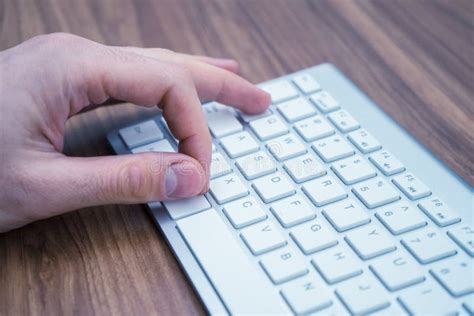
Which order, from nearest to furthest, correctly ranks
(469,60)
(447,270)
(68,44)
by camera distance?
(447,270), (68,44), (469,60)

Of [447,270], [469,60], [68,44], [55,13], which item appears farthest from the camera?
[55,13]

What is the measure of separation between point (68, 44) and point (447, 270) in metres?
0.41

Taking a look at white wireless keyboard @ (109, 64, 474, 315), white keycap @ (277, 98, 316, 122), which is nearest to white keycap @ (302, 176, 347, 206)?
white wireless keyboard @ (109, 64, 474, 315)

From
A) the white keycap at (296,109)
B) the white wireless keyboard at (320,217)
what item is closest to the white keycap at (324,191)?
the white wireless keyboard at (320,217)

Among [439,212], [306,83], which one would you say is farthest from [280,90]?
[439,212]

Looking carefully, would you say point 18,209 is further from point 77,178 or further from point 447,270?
point 447,270

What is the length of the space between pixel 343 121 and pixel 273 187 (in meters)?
0.13

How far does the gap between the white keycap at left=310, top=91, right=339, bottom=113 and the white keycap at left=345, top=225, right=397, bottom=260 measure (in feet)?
0.60

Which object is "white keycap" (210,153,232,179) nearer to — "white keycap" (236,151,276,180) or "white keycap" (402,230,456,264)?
"white keycap" (236,151,276,180)

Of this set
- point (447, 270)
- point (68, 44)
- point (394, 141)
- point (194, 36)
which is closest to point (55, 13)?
point (194, 36)

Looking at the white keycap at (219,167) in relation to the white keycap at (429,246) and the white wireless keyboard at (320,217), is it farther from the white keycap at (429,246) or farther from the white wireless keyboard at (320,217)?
the white keycap at (429,246)

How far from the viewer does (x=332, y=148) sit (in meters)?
0.59

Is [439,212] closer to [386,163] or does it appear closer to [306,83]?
[386,163]

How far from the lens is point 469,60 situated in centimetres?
74
